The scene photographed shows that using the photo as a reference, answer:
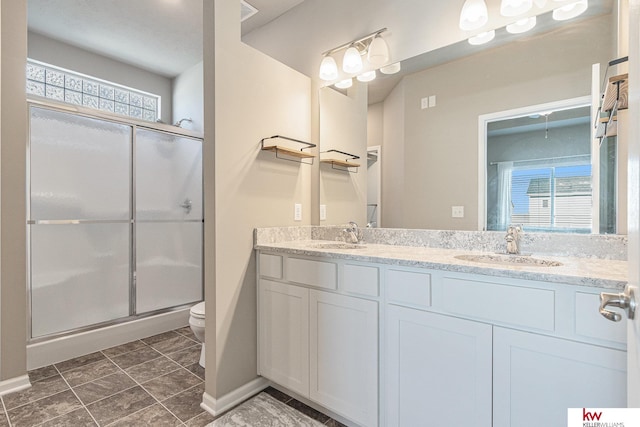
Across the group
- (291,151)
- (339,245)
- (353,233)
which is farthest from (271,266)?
(291,151)

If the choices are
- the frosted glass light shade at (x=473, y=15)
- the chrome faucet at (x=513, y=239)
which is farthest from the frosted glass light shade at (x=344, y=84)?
the chrome faucet at (x=513, y=239)

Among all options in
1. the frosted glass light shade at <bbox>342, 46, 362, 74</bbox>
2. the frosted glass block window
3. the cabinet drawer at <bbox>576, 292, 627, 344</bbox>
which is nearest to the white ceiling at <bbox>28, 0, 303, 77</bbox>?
the frosted glass block window

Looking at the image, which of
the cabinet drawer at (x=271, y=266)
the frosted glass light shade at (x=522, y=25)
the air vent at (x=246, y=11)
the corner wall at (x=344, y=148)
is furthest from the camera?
the air vent at (x=246, y=11)

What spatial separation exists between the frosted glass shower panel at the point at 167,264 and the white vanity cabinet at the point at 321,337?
1.56m

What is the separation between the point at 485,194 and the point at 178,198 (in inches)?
109

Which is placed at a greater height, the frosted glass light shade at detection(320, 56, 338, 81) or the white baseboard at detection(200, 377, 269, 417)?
the frosted glass light shade at detection(320, 56, 338, 81)

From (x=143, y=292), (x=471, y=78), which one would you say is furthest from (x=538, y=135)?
(x=143, y=292)

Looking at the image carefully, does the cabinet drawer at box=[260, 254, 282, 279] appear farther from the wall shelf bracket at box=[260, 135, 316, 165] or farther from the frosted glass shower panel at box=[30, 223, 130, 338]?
the frosted glass shower panel at box=[30, 223, 130, 338]

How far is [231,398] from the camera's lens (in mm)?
1825

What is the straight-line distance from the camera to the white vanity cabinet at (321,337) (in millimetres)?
1501

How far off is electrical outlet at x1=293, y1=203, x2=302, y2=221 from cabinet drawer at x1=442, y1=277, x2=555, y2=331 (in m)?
1.24

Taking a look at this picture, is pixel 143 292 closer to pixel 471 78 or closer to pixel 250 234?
pixel 250 234

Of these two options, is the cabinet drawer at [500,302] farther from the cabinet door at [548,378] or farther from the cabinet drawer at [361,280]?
the cabinet drawer at [361,280]

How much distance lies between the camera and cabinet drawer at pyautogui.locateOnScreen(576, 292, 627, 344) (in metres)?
0.95
